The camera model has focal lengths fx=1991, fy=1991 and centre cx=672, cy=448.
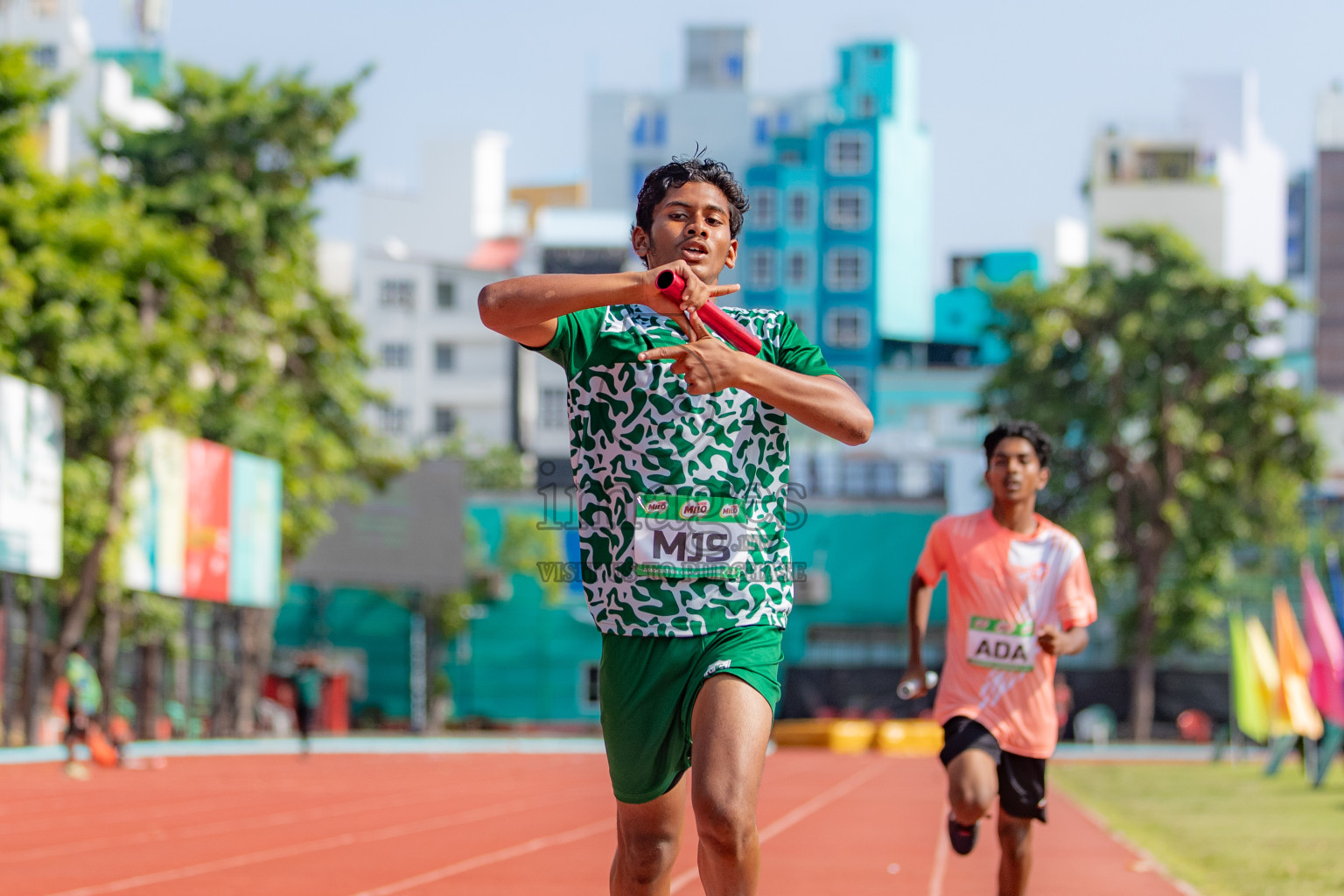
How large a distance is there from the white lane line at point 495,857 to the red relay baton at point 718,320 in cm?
551

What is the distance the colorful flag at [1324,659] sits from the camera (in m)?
20.2

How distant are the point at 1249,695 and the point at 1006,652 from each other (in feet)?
70.2

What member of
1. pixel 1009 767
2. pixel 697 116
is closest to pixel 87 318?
pixel 1009 767

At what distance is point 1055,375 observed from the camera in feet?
148

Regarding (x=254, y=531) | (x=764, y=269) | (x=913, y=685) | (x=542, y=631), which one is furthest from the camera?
(x=764, y=269)

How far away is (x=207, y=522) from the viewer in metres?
31.2

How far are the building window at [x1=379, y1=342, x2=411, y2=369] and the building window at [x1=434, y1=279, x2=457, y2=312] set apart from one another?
7.37ft

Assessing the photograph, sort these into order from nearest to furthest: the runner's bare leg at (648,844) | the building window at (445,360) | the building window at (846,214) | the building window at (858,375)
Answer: the runner's bare leg at (648,844) < the building window at (858,375) < the building window at (846,214) < the building window at (445,360)

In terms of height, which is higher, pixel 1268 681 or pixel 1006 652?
pixel 1006 652

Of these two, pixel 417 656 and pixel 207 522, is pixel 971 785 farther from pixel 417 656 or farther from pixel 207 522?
pixel 417 656

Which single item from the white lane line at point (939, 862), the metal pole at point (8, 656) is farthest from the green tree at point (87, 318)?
the white lane line at point (939, 862)

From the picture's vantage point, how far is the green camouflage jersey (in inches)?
177

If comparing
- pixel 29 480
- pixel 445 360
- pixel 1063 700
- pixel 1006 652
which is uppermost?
pixel 445 360

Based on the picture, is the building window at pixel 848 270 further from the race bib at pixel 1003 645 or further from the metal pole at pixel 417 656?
the race bib at pixel 1003 645
